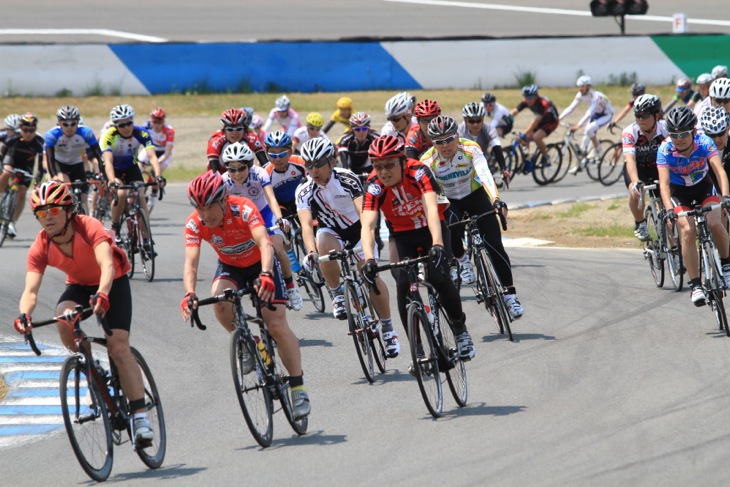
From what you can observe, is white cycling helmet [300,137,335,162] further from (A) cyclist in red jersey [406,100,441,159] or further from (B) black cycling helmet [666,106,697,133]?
(B) black cycling helmet [666,106,697,133]

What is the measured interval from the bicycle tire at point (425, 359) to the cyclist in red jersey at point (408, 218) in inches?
13.1

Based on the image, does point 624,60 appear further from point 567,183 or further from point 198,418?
point 198,418

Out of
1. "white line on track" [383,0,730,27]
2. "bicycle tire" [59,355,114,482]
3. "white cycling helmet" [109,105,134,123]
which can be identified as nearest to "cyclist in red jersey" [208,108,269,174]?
"white cycling helmet" [109,105,134,123]

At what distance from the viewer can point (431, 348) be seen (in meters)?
8.88

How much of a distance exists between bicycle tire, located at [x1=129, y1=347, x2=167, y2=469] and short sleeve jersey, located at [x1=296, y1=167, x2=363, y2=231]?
Result: 3438 mm

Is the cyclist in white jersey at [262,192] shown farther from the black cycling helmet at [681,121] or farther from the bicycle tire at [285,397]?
the black cycling helmet at [681,121]

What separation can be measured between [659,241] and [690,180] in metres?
1.96

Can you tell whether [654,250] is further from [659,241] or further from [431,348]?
[431,348]

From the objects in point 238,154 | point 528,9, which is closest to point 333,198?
point 238,154

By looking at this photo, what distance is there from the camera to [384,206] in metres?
9.89

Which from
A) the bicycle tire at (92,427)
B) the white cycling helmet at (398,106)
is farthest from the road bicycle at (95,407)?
the white cycling helmet at (398,106)

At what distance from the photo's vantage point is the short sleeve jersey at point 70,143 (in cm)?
1789

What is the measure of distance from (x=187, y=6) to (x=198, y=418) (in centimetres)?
3782

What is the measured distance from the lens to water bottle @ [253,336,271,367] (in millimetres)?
8539
